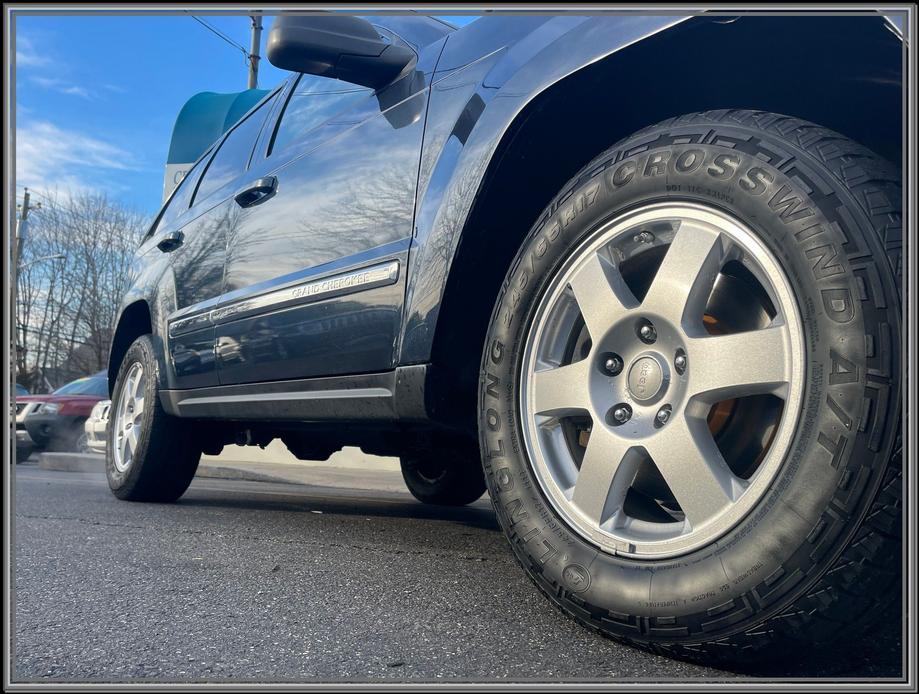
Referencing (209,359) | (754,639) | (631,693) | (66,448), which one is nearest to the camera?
(631,693)

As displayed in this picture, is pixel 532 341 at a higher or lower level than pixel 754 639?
higher

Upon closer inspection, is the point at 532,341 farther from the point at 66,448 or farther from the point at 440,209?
the point at 66,448

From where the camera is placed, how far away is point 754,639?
3.92 ft

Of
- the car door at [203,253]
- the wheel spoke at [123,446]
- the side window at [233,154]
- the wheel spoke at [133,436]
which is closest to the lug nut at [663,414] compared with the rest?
the car door at [203,253]

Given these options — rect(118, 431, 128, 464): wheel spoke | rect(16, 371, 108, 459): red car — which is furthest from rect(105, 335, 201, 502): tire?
rect(16, 371, 108, 459): red car

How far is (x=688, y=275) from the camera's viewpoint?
4.61 ft

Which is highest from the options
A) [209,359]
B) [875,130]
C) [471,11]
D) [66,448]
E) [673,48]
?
[471,11]

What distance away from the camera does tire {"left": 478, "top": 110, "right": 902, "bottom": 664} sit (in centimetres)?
113

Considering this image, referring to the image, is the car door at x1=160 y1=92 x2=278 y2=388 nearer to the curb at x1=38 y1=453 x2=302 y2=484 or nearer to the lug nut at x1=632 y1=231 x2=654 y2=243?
the lug nut at x1=632 y1=231 x2=654 y2=243

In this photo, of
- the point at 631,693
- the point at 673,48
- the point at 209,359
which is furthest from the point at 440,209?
the point at 209,359

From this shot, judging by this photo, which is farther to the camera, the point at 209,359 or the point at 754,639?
the point at 209,359

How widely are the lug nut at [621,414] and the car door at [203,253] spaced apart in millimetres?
2032

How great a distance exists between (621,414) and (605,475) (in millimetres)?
125

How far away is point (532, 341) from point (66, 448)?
417 inches
